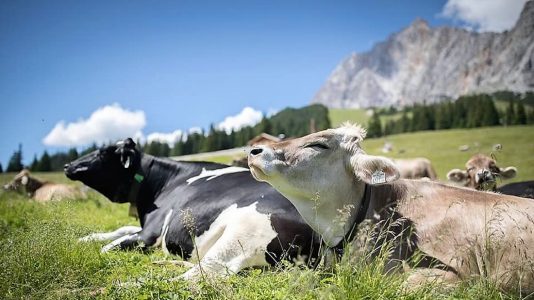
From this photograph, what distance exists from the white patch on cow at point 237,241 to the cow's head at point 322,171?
1.98 ft

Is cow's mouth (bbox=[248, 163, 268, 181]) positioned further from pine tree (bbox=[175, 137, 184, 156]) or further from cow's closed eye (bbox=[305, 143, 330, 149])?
pine tree (bbox=[175, 137, 184, 156])

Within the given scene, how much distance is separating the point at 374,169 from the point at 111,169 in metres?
5.89

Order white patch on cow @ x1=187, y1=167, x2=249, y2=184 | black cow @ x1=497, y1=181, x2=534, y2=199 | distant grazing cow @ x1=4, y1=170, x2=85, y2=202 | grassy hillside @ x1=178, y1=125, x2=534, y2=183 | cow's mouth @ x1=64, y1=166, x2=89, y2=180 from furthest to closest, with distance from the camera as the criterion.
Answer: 1. grassy hillside @ x1=178, y1=125, x2=534, y2=183
2. distant grazing cow @ x1=4, y1=170, x2=85, y2=202
3. black cow @ x1=497, y1=181, x2=534, y2=199
4. cow's mouth @ x1=64, y1=166, x2=89, y2=180
5. white patch on cow @ x1=187, y1=167, x2=249, y2=184

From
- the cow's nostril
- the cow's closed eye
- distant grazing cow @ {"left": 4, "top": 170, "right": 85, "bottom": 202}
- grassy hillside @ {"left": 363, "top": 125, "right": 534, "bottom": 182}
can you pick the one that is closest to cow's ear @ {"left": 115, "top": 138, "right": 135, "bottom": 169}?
the cow's nostril

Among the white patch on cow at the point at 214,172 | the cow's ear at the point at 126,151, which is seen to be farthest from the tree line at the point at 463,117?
the cow's ear at the point at 126,151

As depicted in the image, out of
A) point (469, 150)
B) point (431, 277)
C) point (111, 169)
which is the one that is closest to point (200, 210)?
point (431, 277)

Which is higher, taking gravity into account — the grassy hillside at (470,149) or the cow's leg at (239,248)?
the cow's leg at (239,248)

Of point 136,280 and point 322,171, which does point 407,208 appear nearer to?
point 322,171

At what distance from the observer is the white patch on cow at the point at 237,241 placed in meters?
4.71

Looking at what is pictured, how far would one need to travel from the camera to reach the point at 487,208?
14.0 feet

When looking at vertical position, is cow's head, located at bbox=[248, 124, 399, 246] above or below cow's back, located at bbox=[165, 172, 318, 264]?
above

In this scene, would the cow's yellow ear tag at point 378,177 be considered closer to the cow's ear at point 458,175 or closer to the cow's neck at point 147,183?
the cow's neck at point 147,183

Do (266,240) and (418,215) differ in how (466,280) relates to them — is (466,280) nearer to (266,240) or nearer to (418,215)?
(418,215)

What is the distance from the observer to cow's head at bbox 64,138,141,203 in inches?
330
